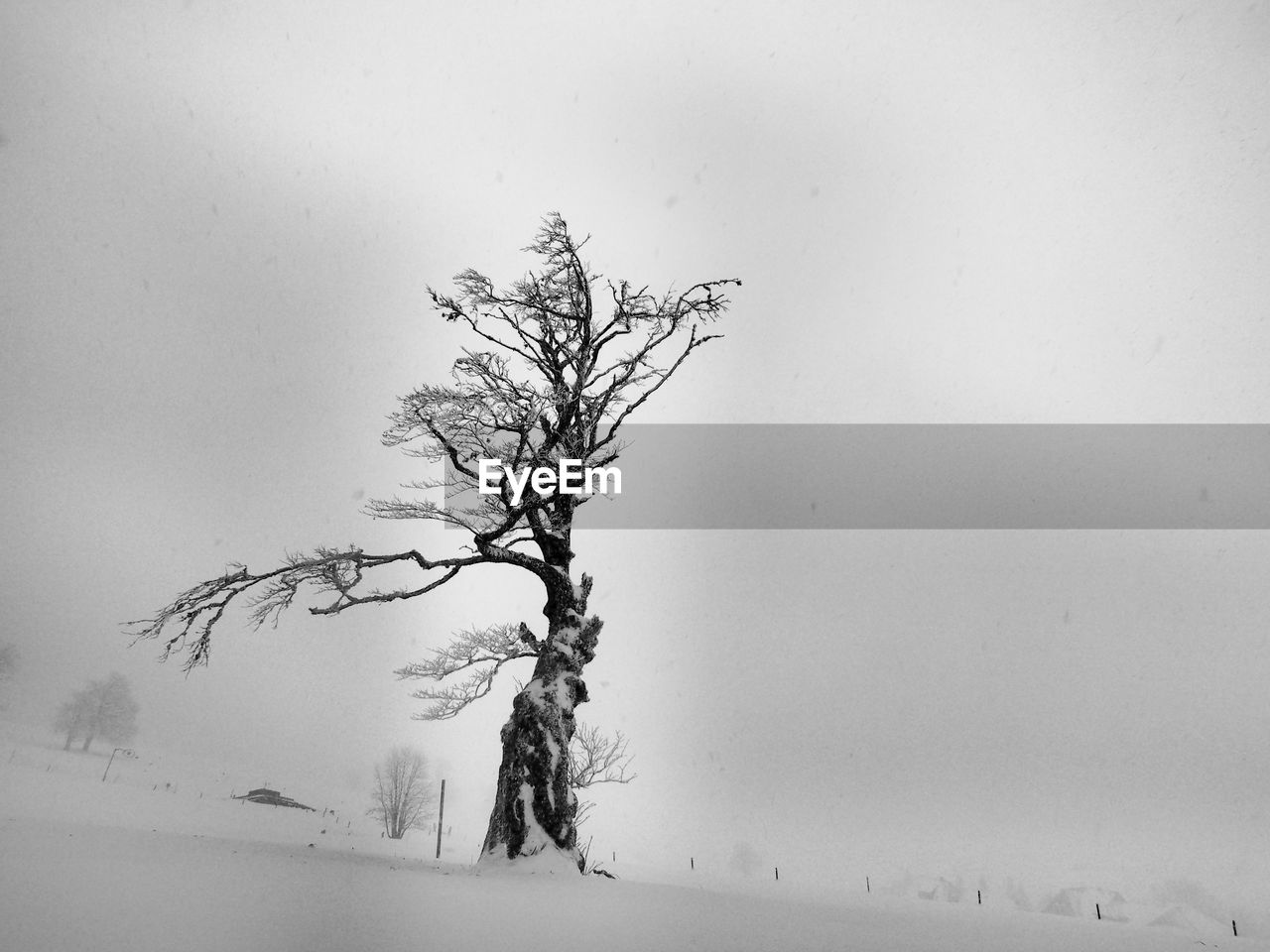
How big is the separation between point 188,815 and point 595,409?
1214 centimetres

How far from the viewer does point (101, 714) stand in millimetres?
49406

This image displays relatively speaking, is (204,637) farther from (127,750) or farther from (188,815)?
(127,750)

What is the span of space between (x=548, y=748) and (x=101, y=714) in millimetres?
60990

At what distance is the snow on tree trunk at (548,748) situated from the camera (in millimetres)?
7754

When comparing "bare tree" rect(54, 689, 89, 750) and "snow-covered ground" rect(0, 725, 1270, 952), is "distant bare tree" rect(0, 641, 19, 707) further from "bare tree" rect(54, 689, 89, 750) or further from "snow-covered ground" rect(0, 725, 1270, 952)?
"snow-covered ground" rect(0, 725, 1270, 952)

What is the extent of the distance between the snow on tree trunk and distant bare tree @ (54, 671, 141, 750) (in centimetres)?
5905

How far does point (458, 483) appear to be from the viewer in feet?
30.7

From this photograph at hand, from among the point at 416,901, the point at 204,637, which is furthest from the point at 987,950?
the point at 204,637
